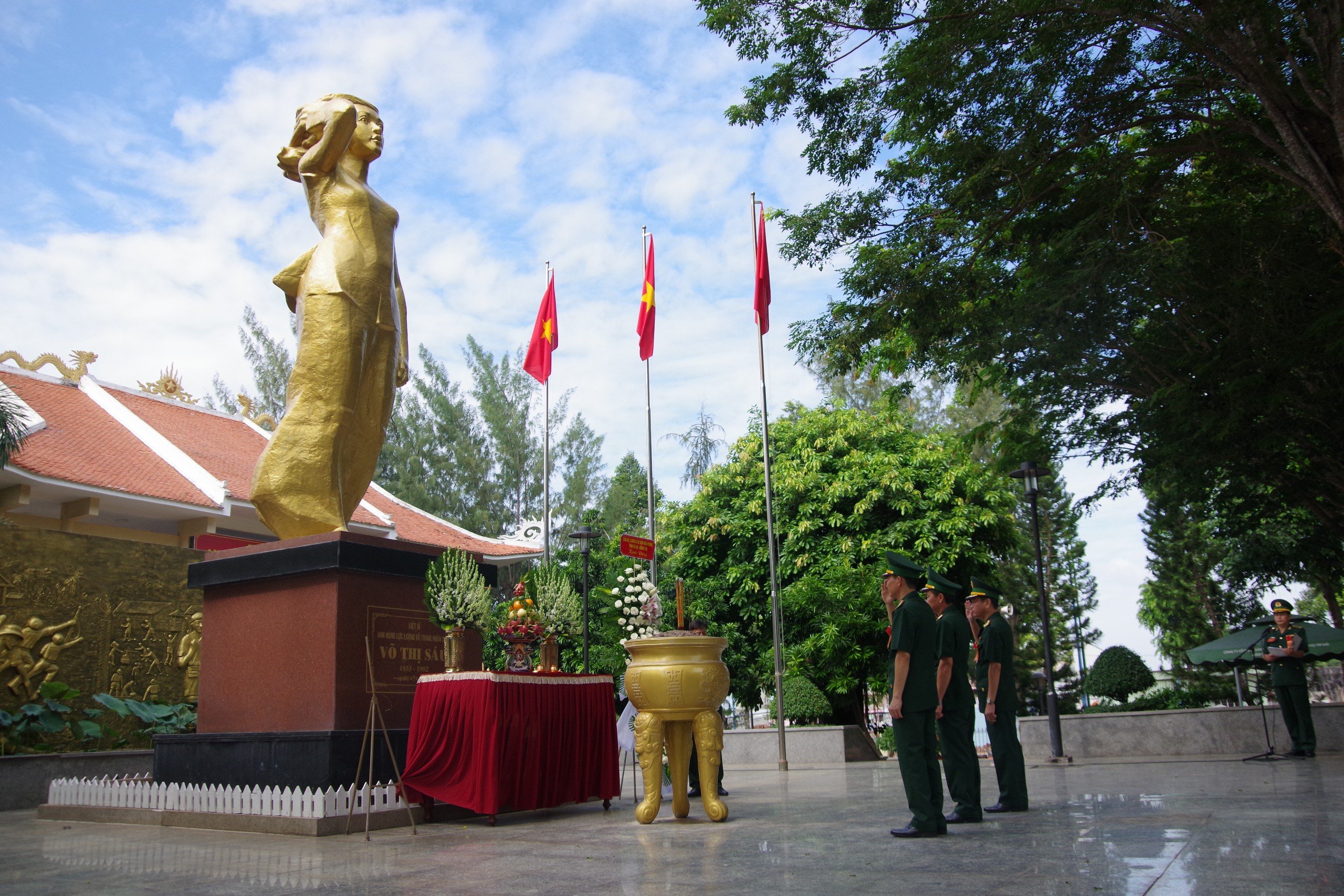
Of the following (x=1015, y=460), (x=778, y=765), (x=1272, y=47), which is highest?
(x=1272, y=47)

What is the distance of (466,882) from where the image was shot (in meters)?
4.47

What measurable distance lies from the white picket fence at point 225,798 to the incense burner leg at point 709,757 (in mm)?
2168

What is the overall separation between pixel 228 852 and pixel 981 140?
9.19 m

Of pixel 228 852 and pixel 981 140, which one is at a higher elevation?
pixel 981 140

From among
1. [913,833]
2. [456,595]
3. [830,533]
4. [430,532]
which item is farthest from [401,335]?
[830,533]

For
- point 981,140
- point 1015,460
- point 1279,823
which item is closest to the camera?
point 1279,823

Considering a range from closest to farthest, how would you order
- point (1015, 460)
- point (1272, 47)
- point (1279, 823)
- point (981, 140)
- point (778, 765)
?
point (1279, 823) → point (1272, 47) → point (981, 140) → point (1015, 460) → point (778, 765)

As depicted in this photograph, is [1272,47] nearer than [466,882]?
No

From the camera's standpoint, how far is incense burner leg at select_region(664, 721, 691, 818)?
22.3 feet

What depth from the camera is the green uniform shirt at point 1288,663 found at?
1102 cm

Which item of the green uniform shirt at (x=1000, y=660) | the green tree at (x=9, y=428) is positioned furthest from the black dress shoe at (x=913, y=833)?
the green tree at (x=9, y=428)

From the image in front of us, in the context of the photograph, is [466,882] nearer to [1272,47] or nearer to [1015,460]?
[1272,47]

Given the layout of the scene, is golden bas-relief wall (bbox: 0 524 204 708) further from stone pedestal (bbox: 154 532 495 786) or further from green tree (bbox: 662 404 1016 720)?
green tree (bbox: 662 404 1016 720)

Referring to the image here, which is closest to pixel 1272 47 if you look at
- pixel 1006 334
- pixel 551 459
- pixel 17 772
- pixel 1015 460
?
pixel 1006 334
